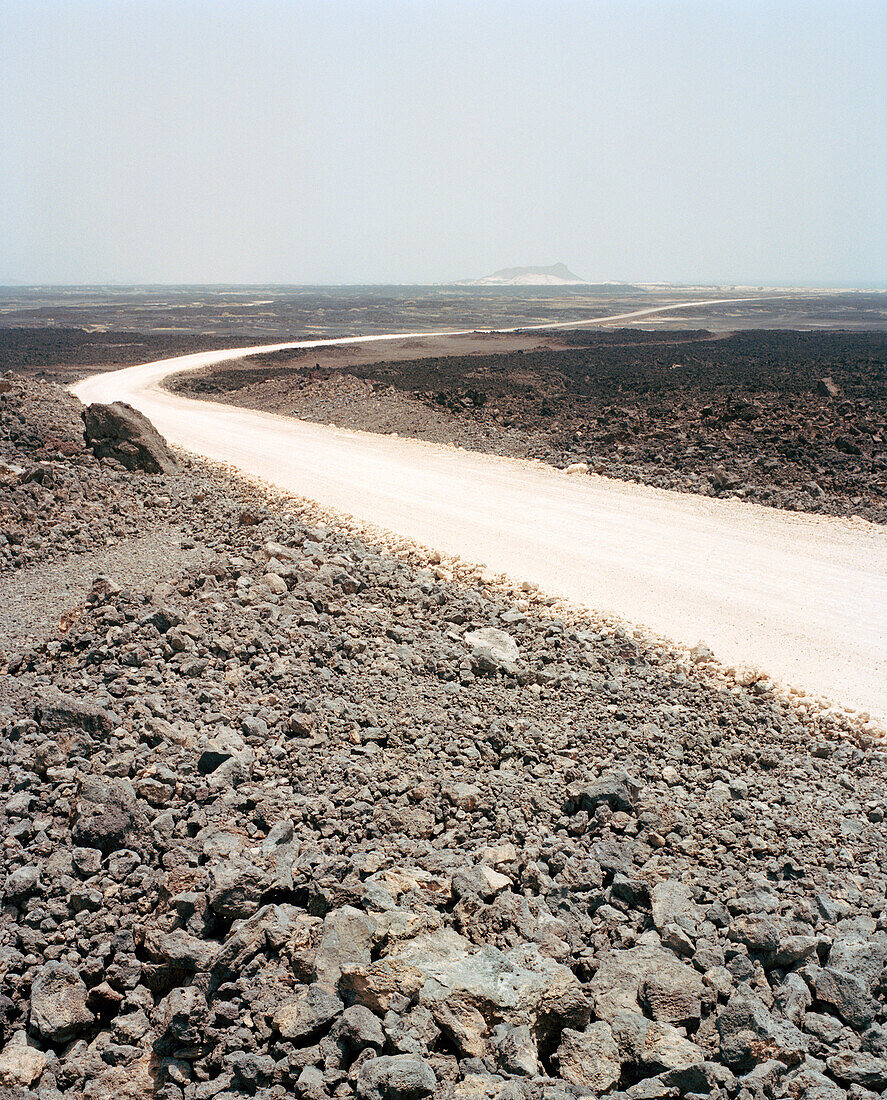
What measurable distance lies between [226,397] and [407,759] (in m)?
27.7

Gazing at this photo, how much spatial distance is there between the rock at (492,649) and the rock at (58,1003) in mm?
5150

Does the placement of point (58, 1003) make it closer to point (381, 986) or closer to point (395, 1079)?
point (381, 986)

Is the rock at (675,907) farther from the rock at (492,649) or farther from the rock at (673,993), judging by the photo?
the rock at (492,649)

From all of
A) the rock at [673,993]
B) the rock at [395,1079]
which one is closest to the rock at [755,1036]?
the rock at [673,993]

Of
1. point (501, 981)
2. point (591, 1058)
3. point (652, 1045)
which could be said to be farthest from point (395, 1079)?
point (652, 1045)

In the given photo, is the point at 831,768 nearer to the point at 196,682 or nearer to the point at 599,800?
the point at 599,800

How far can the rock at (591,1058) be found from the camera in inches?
164

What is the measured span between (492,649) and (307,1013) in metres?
5.23

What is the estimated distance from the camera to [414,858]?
230 inches

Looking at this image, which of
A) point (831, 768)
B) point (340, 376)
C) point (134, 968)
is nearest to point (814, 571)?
point (831, 768)

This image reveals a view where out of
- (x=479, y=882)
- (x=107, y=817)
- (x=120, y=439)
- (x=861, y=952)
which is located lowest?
(x=861, y=952)

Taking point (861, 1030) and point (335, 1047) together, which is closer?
point (335, 1047)

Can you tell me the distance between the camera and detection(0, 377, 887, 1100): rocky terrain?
4.34 m

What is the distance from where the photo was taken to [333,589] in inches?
413
